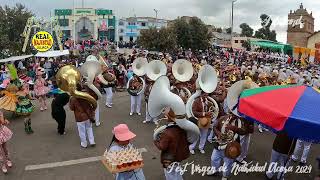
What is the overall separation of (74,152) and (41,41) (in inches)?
543

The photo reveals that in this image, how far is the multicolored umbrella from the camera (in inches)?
191

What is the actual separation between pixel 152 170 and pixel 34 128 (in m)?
4.88

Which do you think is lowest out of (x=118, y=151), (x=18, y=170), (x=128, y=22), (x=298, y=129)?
(x=18, y=170)

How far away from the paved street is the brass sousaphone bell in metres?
1.41

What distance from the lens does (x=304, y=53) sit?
34.2m

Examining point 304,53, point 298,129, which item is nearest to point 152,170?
point 298,129

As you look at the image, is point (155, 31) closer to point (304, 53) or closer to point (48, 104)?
point (304, 53)

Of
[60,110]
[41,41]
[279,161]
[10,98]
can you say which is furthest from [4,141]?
[41,41]

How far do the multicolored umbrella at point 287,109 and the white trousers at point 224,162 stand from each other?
162 centimetres

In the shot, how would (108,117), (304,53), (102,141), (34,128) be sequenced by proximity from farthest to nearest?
(304,53) → (108,117) → (34,128) → (102,141)

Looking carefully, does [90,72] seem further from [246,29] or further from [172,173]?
[246,29]

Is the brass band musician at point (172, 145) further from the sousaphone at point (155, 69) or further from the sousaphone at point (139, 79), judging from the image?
the sousaphone at point (139, 79)

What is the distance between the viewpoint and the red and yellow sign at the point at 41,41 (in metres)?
20.9

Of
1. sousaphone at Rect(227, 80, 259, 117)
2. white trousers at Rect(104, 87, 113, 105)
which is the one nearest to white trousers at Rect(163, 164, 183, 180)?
sousaphone at Rect(227, 80, 259, 117)
